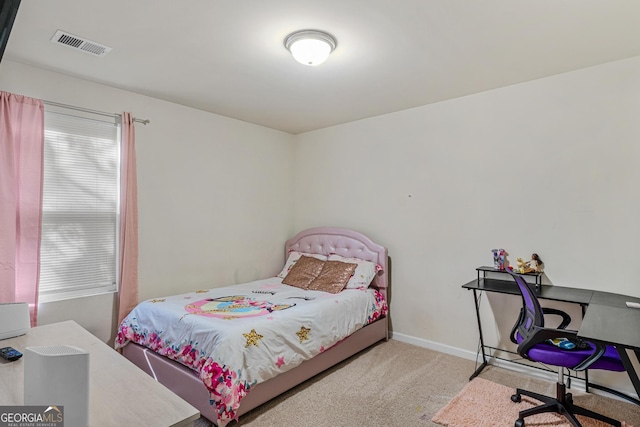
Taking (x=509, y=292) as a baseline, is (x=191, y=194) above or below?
above

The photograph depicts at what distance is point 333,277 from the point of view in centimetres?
355

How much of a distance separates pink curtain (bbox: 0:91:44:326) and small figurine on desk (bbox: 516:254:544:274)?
3767mm

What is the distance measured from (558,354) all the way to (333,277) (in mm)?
1986

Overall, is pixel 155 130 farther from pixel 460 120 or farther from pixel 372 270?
pixel 460 120

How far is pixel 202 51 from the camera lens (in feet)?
7.73

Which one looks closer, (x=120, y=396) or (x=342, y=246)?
(x=120, y=396)

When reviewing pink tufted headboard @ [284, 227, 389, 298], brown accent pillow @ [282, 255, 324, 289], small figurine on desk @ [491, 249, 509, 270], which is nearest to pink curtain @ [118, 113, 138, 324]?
brown accent pillow @ [282, 255, 324, 289]

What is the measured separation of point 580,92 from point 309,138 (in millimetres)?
2878

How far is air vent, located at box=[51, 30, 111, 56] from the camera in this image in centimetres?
215

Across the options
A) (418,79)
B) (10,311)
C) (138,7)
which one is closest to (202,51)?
(138,7)

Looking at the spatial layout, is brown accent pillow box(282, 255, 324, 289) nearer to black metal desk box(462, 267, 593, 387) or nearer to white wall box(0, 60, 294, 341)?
white wall box(0, 60, 294, 341)

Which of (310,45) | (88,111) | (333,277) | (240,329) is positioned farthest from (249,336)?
(88,111)

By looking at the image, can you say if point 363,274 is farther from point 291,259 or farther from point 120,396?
point 120,396

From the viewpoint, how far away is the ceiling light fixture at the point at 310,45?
212 centimetres
